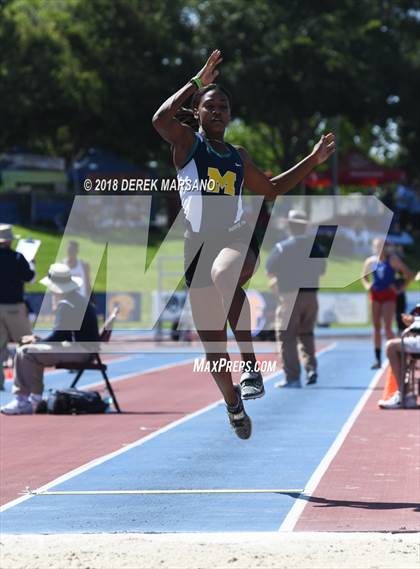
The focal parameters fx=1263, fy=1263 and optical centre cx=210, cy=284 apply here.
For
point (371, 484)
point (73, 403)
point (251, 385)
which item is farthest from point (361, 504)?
point (73, 403)

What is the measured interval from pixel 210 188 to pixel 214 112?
17.0 inches

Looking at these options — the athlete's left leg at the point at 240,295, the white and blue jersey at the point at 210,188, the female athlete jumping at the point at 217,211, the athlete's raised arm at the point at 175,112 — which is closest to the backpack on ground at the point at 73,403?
the female athlete jumping at the point at 217,211

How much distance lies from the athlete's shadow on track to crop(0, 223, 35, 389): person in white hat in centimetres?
730

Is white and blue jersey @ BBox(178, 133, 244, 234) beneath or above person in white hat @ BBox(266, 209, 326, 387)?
above

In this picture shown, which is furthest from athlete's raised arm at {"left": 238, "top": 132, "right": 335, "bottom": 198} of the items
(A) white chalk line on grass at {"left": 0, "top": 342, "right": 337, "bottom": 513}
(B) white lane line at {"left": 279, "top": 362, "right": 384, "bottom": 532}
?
(A) white chalk line on grass at {"left": 0, "top": 342, "right": 337, "bottom": 513}

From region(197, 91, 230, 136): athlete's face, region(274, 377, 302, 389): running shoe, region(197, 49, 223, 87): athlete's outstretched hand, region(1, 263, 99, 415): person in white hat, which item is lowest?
region(274, 377, 302, 389): running shoe

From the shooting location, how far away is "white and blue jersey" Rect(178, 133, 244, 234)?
23.4ft

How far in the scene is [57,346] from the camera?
1362 centimetres

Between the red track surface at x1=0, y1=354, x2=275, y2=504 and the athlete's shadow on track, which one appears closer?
the athlete's shadow on track

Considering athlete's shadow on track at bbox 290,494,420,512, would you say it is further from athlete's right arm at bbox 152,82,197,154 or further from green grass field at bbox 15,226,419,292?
green grass field at bbox 15,226,419,292

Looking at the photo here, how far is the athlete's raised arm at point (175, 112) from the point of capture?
6.89m

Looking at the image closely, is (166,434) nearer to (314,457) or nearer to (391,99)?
(314,457)

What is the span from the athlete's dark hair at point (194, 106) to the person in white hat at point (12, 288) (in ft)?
24.2

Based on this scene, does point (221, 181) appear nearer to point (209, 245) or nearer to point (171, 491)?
point (209, 245)
